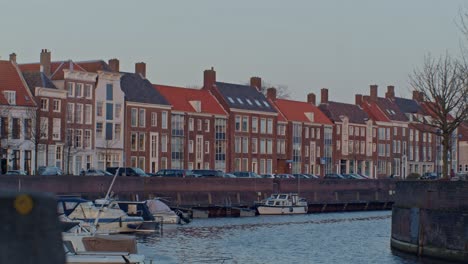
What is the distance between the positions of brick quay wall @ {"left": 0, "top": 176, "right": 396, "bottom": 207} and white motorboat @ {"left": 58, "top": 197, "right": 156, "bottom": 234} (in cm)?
993

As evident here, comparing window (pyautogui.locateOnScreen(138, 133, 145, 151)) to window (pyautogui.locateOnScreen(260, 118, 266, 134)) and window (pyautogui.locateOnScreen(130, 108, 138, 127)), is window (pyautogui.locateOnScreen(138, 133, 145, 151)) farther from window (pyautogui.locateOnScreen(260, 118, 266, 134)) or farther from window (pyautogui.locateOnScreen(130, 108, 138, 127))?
window (pyautogui.locateOnScreen(260, 118, 266, 134))

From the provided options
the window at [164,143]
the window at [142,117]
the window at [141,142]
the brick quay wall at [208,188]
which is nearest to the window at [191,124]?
→ the window at [164,143]

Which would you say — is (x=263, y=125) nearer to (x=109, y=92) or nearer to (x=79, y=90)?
(x=109, y=92)

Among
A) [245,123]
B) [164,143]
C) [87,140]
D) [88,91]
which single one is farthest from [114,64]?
[245,123]

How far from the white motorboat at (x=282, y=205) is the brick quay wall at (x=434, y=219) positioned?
136ft

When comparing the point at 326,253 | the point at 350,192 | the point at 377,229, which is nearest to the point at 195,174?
the point at 350,192

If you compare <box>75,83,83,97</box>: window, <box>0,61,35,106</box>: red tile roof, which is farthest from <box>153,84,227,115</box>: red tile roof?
<box>0,61,35,106</box>: red tile roof

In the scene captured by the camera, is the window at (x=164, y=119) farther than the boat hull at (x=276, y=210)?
Yes

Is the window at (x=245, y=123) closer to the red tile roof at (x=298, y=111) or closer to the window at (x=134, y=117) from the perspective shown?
the red tile roof at (x=298, y=111)

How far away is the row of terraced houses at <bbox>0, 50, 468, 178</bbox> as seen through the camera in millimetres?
92125

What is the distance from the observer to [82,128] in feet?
321

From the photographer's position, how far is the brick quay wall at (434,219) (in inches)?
1544

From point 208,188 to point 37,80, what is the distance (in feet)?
67.0

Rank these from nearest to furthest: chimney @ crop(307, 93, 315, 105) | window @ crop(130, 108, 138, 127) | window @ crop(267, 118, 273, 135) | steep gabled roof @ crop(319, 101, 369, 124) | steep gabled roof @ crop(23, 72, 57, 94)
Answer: steep gabled roof @ crop(23, 72, 57, 94), window @ crop(130, 108, 138, 127), window @ crop(267, 118, 273, 135), steep gabled roof @ crop(319, 101, 369, 124), chimney @ crop(307, 93, 315, 105)
